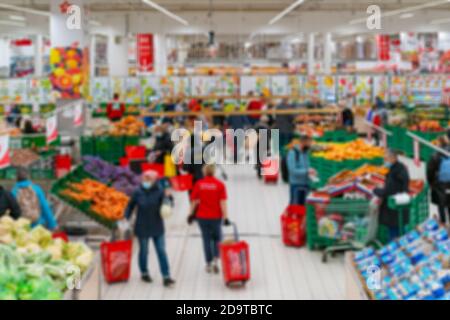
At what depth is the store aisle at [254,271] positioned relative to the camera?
7102mm

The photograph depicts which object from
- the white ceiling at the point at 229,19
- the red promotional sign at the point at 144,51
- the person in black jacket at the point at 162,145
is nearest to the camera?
the person in black jacket at the point at 162,145

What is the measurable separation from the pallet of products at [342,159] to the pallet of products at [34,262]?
239 inches

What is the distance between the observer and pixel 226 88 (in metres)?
23.1

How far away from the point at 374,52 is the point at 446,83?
16.3 meters

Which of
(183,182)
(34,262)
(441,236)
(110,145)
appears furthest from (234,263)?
(110,145)

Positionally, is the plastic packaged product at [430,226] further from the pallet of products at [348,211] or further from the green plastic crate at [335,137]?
the green plastic crate at [335,137]

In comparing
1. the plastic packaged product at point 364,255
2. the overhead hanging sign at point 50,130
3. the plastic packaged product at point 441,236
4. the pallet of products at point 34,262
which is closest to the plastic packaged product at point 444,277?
the plastic packaged product at point 441,236

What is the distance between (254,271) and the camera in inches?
312

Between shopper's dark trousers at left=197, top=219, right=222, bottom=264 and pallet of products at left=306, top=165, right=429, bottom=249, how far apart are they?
127cm

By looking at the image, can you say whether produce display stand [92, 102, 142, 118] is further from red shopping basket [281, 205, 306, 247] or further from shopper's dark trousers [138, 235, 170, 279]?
shopper's dark trousers [138, 235, 170, 279]

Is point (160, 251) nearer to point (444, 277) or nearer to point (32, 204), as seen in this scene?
point (32, 204)

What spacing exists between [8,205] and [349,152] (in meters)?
6.21

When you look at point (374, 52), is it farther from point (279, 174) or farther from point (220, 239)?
point (220, 239)

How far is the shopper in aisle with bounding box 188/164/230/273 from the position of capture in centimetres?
740
